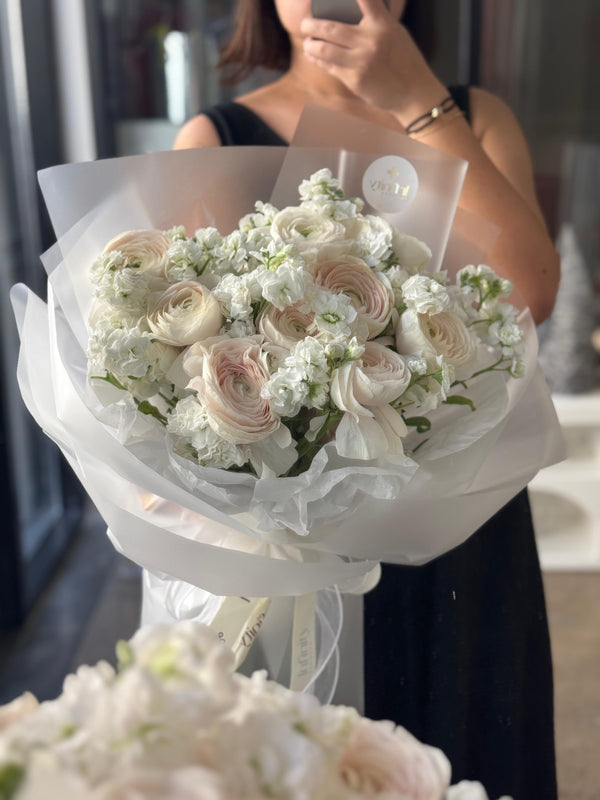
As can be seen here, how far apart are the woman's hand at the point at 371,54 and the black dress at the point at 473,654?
0.20 metres

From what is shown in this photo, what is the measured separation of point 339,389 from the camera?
24.5 inches

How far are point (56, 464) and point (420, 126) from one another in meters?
2.23

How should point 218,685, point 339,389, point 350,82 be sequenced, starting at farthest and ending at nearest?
point 350,82
point 339,389
point 218,685

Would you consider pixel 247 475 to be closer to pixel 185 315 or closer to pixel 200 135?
pixel 185 315

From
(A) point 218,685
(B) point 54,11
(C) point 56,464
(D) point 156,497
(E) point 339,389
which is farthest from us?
(C) point 56,464

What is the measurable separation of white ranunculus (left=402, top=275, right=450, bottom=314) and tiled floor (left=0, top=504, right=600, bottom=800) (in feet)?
4.78

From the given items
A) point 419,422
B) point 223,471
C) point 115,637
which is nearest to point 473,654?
point 419,422

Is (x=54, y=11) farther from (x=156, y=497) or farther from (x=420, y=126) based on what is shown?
Result: (x=156, y=497)

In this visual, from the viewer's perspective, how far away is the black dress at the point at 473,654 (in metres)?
1.04

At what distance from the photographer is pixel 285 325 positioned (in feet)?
2.16

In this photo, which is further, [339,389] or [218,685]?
[339,389]

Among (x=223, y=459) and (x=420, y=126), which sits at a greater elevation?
(x=420, y=126)

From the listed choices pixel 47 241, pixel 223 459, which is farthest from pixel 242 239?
pixel 47 241

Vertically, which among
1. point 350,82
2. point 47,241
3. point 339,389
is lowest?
point 47,241
